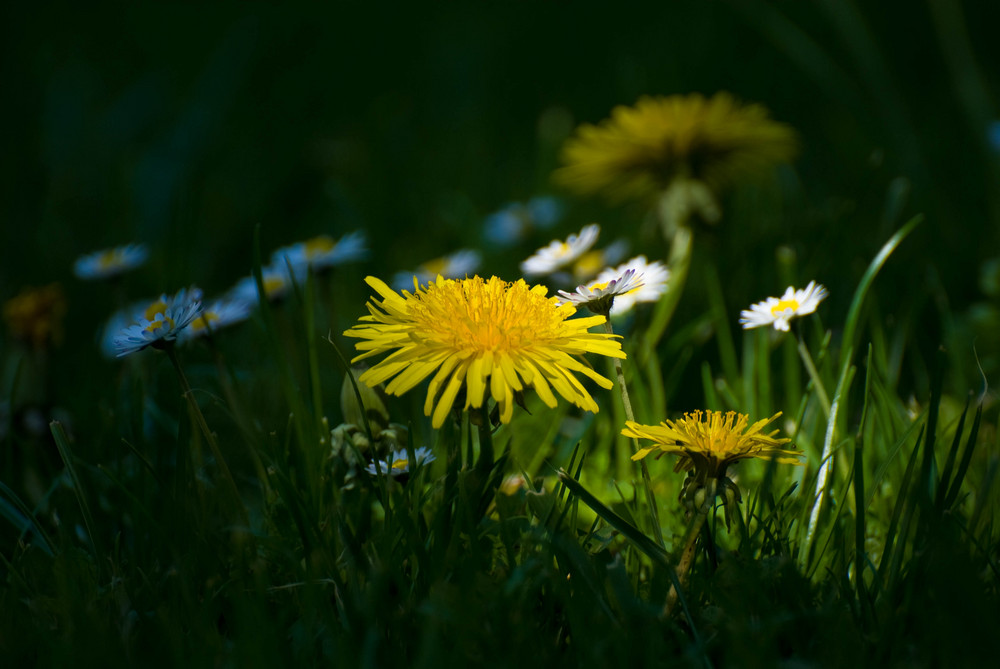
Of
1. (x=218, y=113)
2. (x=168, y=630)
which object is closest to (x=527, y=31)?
(x=218, y=113)

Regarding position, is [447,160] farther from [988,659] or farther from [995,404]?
[988,659]

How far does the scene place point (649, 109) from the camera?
6.04ft

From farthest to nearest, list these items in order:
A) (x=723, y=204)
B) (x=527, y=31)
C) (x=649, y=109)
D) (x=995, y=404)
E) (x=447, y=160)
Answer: (x=527, y=31), (x=447, y=160), (x=723, y=204), (x=649, y=109), (x=995, y=404)

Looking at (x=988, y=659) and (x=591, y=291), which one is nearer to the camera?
(x=988, y=659)

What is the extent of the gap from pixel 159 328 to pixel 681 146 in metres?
1.27

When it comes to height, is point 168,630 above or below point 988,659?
above

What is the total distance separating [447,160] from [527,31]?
1.45m

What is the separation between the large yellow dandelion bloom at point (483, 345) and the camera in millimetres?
851

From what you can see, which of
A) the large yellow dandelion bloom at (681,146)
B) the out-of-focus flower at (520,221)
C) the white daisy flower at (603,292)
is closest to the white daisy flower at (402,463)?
the white daisy flower at (603,292)

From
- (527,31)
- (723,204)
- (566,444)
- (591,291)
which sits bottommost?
(566,444)

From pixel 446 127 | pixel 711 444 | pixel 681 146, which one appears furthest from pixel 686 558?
pixel 446 127

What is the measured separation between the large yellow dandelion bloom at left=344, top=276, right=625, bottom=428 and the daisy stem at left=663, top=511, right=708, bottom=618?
7.1 inches

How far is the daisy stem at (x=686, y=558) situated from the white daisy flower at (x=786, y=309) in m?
0.24

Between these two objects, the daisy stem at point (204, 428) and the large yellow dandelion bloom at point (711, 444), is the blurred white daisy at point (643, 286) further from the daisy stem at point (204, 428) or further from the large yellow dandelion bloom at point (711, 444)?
the daisy stem at point (204, 428)
